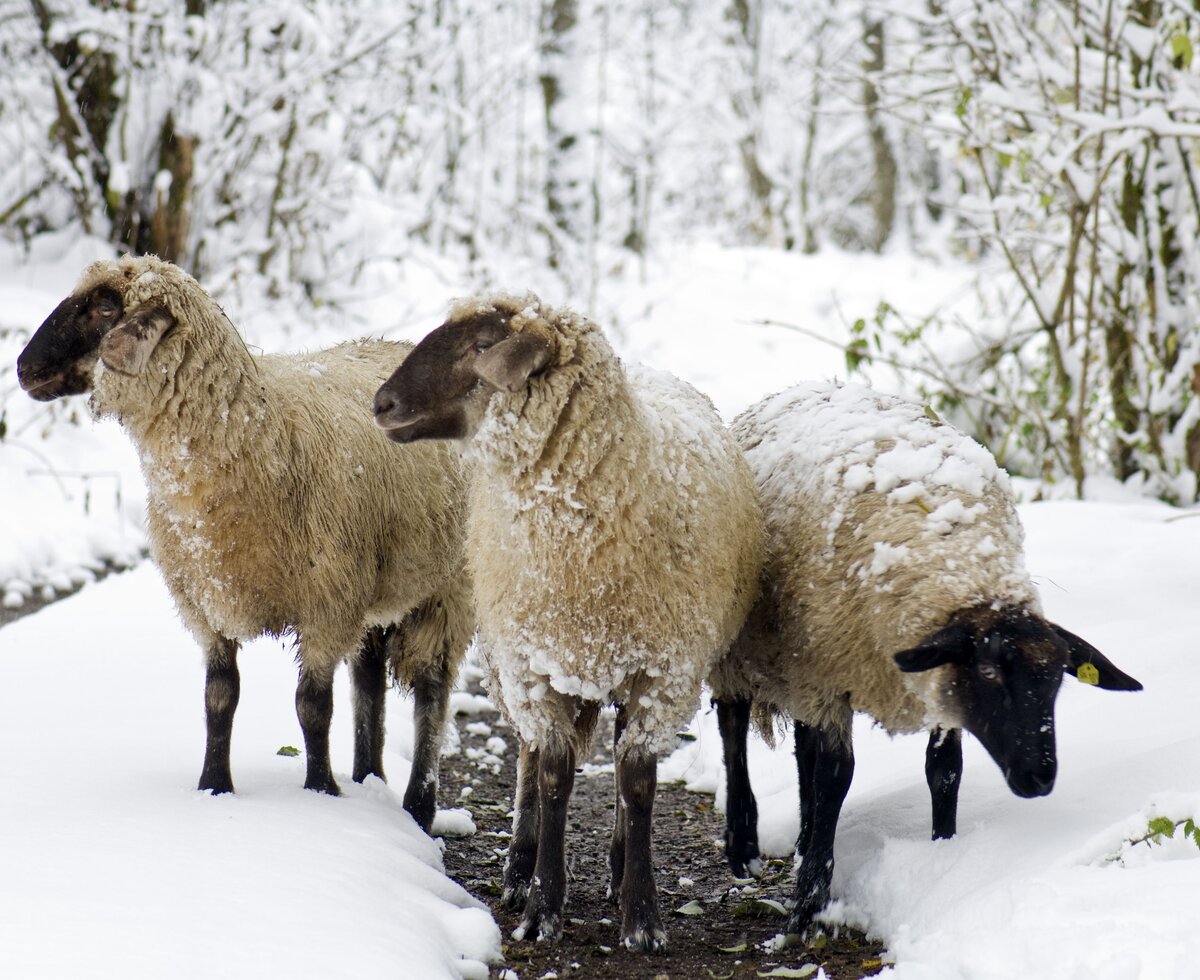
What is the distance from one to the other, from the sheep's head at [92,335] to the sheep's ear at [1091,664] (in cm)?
310

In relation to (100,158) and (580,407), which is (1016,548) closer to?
(580,407)

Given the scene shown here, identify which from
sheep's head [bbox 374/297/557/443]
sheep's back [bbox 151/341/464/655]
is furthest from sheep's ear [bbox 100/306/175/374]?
sheep's head [bbox 374/297/557/443]

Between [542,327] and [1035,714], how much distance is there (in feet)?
6.21

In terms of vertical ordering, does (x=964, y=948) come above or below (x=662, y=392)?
below

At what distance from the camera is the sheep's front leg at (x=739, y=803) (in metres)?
4.92

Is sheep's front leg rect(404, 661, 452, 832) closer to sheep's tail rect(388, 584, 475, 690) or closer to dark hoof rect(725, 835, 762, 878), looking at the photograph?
sheep's tail rect(388, 584, 475, 690)

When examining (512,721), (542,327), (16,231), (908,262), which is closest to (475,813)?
(512,721)

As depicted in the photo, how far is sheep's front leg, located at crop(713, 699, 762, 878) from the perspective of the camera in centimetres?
492

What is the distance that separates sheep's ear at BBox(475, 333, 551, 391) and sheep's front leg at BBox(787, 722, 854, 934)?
1584mm

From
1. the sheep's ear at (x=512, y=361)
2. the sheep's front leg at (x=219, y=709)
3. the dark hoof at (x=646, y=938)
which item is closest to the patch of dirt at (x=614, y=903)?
the dark hoof at (x=646, y=938)

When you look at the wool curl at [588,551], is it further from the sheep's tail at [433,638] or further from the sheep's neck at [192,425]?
the sheep's tail at [433,638]

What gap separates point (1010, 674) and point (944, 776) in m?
0.60

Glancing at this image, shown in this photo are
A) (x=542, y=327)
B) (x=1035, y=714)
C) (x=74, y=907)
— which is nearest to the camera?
(x=74, y=907)

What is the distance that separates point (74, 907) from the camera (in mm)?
3090
